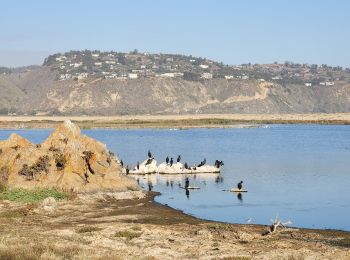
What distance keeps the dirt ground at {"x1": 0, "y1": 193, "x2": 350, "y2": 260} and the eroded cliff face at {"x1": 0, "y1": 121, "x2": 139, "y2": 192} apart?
16.9 ft

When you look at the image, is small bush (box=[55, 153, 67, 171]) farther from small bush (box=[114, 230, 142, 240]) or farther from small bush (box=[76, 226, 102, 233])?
small bush (box=[114, 230, 142, 240])

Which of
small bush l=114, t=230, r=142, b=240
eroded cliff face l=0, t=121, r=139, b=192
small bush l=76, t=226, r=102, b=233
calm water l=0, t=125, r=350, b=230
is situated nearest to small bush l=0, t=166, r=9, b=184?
eroded cliff face l=0, t=121, r=139, b=192

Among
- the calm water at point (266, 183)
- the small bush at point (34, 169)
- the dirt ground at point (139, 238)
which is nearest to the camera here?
the dirt ground at point (139, 238)

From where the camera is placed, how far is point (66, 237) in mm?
28859

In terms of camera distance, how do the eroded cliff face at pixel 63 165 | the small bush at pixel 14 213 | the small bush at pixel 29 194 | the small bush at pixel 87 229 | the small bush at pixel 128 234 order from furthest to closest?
the eroded cliff face at pixel 63 165, the small bush at pixel 29 194, the small bush at pixel 14 213, the small bush at pixel 87 229, the small bush at pixel 128 234

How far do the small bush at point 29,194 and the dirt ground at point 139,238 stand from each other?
73.3 inches

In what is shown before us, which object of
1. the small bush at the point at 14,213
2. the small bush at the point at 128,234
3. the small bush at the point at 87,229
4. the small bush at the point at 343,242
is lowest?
the small bush at the point at 343,242

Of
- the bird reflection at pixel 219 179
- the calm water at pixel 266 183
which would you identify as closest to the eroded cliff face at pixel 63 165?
the calm water at pixel 266 183

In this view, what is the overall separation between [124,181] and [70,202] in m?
7.23

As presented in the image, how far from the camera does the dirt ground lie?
2586cm

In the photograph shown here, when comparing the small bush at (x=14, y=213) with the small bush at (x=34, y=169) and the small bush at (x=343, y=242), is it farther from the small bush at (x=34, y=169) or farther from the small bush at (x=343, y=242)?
the small bush at (x=343, y=242)

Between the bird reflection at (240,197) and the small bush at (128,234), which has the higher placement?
the small bush at (128,234)

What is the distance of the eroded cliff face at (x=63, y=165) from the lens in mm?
45625

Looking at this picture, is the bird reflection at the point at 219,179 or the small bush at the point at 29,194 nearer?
the small bush at the point at 29,194
